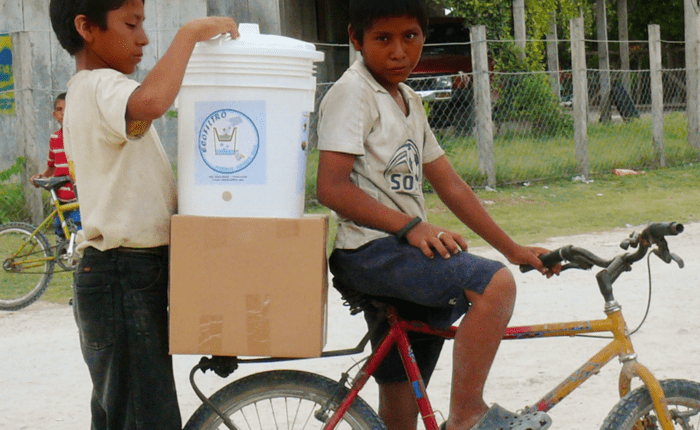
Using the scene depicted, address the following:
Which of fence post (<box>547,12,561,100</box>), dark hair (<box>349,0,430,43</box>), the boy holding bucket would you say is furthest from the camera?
fence post (<box>547,12,561,100</box>)

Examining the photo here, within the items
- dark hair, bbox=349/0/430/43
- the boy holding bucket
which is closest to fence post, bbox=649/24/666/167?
dark hair, bbox=349/0/430/43

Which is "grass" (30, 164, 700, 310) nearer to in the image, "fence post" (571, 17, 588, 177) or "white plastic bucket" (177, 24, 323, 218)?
"fence post" (571, 17, 588, 177)

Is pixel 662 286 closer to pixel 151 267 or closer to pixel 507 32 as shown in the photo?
pixel 151 267

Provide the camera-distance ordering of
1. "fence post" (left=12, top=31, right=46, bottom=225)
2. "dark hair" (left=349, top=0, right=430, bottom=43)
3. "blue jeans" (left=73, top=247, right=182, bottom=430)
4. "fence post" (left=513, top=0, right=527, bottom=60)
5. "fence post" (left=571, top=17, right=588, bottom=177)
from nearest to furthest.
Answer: "blue jeans" (left=73, top=247, right=182, bottom=430) < "dark hair" (left=349, top=0, right=430, bottom=43) < "fence post" (left=12, top=31, right=46, bottom=225) < "fence post" (left=571, top=17, right=588, bottom=177) < "fence post" (left=513, top=0, right=527, bottom=60)

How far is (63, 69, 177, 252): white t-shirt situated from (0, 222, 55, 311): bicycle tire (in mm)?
4369

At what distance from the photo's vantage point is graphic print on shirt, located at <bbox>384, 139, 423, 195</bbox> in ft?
8.94

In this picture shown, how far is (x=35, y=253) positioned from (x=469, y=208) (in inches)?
187

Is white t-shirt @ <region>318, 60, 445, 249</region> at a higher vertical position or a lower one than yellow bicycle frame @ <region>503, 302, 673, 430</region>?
higher

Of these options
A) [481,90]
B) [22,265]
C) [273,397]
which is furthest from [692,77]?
[273,397]

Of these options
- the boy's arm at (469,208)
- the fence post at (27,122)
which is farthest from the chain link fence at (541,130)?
the boy's arm at (469,208)

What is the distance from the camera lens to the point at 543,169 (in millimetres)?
11578

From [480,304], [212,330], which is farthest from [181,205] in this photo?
[480,304]

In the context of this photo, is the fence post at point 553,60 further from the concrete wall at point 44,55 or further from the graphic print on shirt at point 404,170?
the graphic print on shirt at point 404,170

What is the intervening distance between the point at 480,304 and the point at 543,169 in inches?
365
